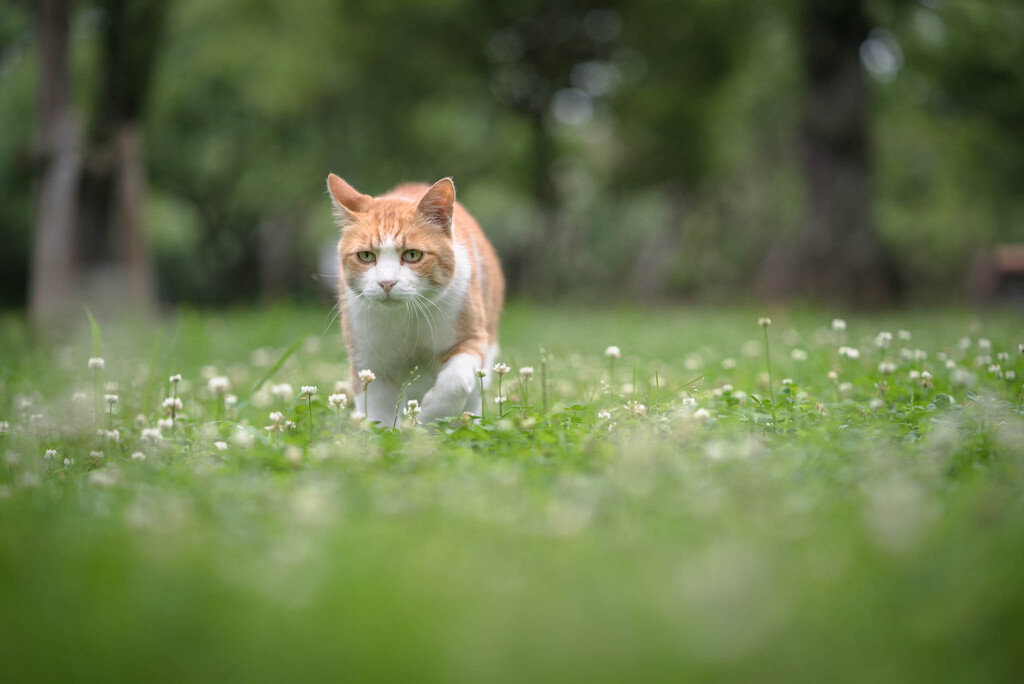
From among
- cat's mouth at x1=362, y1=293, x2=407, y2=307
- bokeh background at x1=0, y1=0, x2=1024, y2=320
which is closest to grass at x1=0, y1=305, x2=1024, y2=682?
cat's mouth at x1=362, y1=293, x2=407, y2=307

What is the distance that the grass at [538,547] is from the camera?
4.55 ft

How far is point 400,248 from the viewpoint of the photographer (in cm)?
363

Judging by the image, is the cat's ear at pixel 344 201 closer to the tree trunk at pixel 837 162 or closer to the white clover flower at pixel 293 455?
the white clover flower at pixel 293 455

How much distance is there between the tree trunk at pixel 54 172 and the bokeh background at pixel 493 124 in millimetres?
28

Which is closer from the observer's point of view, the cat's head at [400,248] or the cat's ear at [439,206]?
the cat's head at [400,248]

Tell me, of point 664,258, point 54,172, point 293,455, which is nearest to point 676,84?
point 54,172

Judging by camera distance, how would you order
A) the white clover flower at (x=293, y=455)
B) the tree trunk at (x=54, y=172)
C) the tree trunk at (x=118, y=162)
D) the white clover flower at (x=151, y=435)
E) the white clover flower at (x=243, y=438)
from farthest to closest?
the tree trunk at (x=118, y=162), the tree trunk at (x=54, y=172), the white clover flower at (x=151, y=435), the white clover flower at (x=243, y=438), the white clover flower at (x=293, y=455)

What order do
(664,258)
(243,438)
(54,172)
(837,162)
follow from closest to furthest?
(243,438), (54,172), (837,162), (664,258)

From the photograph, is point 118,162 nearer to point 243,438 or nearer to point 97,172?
point 97,172

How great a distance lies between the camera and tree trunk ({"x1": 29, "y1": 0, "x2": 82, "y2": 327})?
9.60 meters

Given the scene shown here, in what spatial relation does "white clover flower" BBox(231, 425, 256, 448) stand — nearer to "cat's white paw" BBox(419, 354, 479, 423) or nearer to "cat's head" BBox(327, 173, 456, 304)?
"cat's white paw" BBox(419, 354, 479, 423)

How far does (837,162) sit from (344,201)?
10.3m

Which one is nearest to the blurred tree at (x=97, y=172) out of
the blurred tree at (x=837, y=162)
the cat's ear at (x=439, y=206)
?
the cat's ear at (x=439, y=206)

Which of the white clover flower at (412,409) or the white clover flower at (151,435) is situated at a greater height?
the white clover flower at (412,409)
